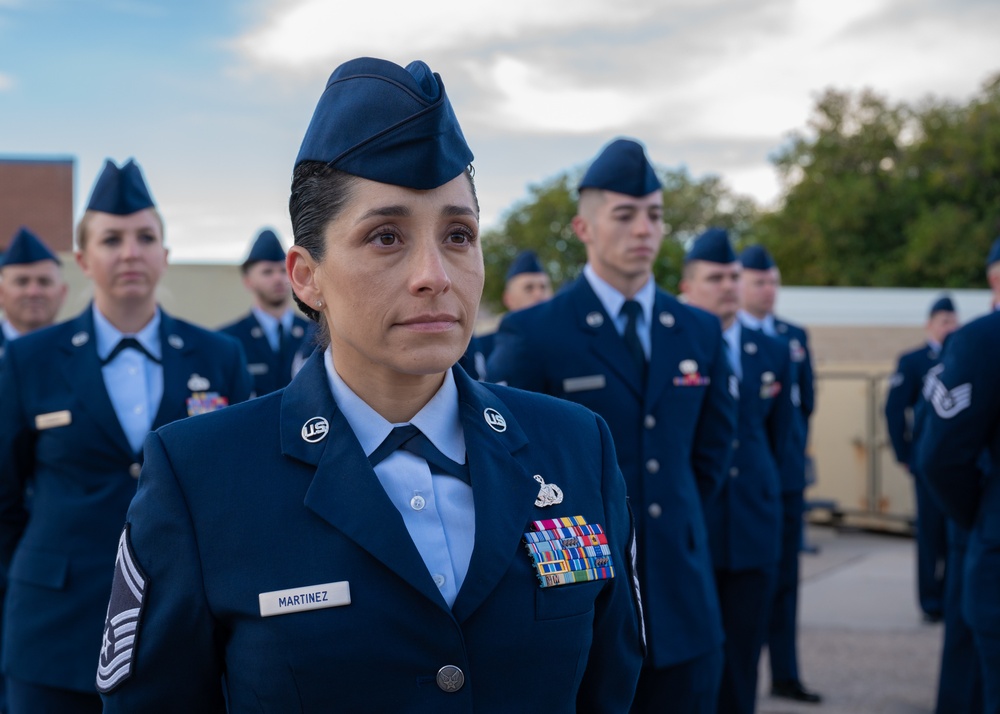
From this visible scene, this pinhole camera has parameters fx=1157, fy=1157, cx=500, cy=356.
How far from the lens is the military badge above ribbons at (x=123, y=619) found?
185cm

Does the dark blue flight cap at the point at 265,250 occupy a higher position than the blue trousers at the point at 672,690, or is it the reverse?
the dark blue flight cap at the point at 265,250

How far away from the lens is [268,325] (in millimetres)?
8320

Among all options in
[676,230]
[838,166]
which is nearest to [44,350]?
[838,166]

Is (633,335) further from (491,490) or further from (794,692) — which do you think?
(794,692)

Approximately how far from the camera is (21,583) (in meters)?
3.86

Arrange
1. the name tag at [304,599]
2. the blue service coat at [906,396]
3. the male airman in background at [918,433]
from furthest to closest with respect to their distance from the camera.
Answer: the blue service coat at [906,396], the male airman in background at [918,433], the name tag at [304,599]

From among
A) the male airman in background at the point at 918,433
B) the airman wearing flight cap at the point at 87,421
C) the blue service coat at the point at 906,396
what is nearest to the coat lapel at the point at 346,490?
the airman wearing flight cap at the point at 87,421

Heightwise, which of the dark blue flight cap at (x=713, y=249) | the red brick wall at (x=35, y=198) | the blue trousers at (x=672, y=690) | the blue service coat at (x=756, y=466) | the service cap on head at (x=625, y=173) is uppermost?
the red brick wall at (x=35, y=198)

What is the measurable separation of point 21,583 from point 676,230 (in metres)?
59.8

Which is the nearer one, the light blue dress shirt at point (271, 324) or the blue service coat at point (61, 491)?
the blue service coat at point (61, 491)

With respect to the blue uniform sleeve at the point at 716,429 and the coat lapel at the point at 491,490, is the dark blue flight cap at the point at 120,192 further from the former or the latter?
the coat lapel at the point at 491,490

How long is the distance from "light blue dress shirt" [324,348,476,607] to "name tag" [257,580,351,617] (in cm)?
14

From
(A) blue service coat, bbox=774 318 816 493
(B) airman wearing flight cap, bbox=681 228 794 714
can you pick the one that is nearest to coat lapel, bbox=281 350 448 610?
(B) airman wearing flight cap, bbox=681 228 794 714

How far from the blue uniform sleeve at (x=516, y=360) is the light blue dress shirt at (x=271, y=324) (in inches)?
164
